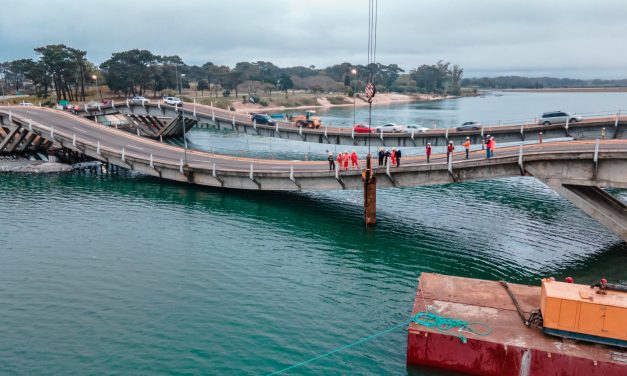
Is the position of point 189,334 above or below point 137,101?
below

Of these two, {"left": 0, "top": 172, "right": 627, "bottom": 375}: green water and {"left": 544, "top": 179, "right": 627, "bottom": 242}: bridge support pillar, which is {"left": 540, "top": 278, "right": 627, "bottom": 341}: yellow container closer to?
{"left": 0, "top": 172, "right": 627, "bottom": 375}: green water

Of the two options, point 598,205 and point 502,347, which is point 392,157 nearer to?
point 598,205

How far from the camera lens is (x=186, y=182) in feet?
167

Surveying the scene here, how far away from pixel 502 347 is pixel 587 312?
3259 millimetres

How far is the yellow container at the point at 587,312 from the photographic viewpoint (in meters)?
16.7

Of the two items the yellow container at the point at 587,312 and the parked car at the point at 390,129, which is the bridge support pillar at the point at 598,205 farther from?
the parked car at the point at 390,129

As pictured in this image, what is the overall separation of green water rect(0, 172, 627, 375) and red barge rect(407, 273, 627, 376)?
177 centimetres

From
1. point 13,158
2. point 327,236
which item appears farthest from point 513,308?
point 13,158

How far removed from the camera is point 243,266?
2927cm

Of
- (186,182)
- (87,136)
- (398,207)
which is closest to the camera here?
(398,207)

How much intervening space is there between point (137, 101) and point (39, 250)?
55.1 meters

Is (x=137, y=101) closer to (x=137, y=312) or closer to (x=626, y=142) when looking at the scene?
(x=137, y=312)

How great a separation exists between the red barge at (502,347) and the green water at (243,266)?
5.80 ft

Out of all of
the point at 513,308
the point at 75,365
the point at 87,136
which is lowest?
the point at 75,365
